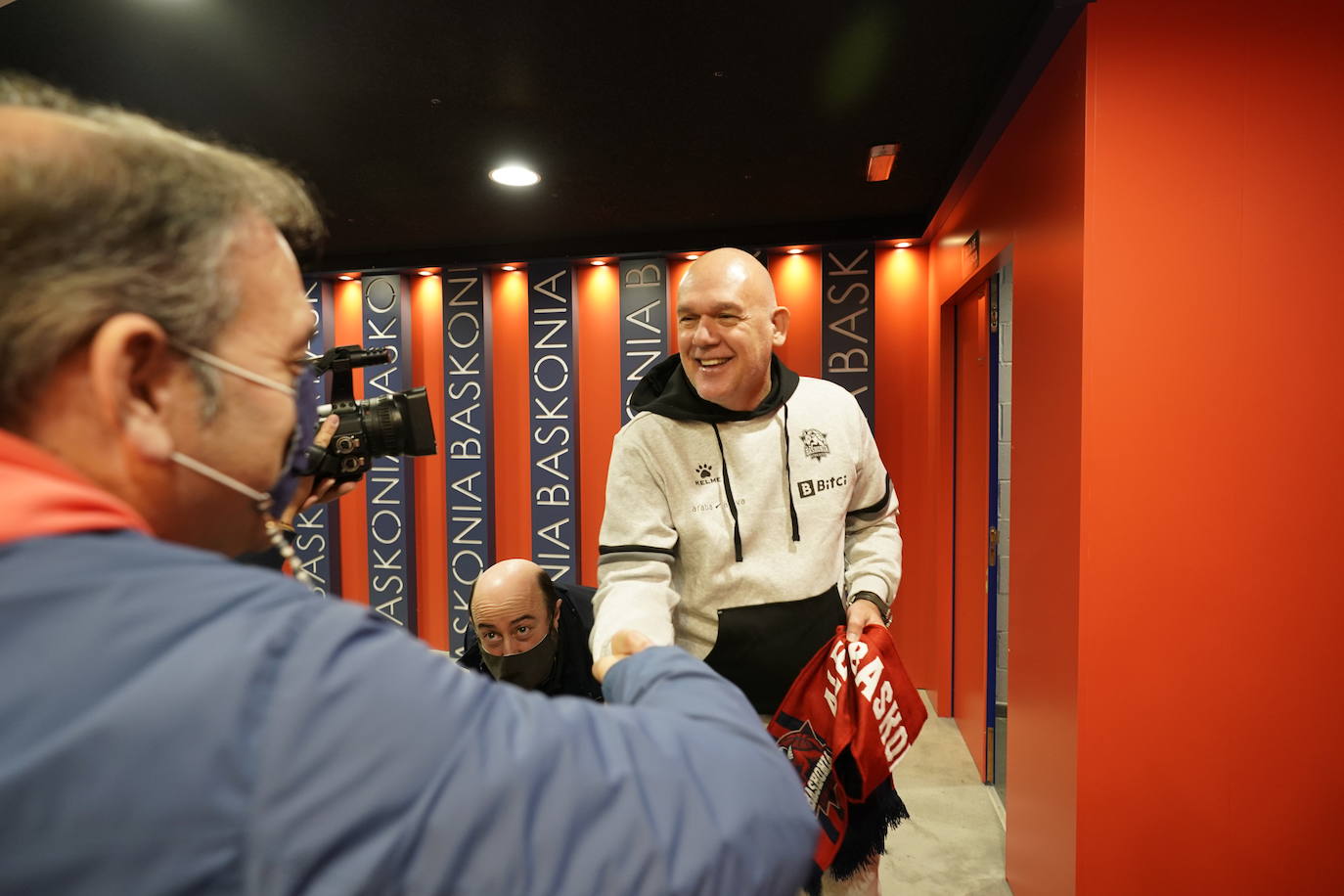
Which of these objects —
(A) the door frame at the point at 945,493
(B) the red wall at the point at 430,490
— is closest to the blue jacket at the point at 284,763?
(A) the door frame at the point at 945,493

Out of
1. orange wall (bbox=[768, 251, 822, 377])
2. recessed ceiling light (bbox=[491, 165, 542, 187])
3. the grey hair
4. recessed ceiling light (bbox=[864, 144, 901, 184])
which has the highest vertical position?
recessed ceiling light (bbox=[491, 165, 542, 187])

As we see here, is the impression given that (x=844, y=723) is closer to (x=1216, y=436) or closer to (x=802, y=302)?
(x=1216, y=436)

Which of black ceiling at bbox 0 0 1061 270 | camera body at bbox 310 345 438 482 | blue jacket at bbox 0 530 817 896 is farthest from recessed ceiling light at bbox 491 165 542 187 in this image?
blue jacket at bbox 0 530 817 896

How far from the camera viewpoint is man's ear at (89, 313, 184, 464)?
440 millimetres

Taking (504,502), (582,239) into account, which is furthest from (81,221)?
(504,502)

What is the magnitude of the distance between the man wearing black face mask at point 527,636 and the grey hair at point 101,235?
1.79 meters

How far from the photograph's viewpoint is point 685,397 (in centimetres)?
152

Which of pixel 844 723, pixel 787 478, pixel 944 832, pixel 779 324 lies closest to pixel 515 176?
pixel 779 324

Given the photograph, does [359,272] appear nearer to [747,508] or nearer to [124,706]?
[747,508]

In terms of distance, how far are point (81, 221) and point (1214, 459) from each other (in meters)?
2.05

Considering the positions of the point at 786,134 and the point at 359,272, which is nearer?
the point at 786,134

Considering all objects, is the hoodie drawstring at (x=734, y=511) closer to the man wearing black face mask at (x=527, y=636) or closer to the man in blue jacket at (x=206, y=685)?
the man in blue jacket at (x=206, y=685)

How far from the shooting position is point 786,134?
2.65 metres

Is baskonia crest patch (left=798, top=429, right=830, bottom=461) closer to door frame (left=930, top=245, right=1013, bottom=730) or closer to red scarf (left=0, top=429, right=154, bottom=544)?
red scarf (left=0, top=429, right=154, bottom=544)
